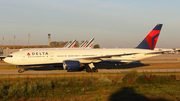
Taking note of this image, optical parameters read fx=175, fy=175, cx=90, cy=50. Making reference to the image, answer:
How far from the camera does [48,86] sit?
942 inches

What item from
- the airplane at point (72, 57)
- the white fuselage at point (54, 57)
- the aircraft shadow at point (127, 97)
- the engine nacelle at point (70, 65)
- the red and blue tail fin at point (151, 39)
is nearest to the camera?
the aircraft shadow at point (127, 97)

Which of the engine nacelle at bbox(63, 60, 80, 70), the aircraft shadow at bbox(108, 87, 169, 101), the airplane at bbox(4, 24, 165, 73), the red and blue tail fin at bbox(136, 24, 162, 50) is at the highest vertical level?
the red and blue tail fin at bbox(136, 24, 162, 50)

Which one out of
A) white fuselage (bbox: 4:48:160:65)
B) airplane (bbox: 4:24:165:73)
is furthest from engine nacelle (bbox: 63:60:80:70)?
white fuselage (bbox: 4:48:160:65)

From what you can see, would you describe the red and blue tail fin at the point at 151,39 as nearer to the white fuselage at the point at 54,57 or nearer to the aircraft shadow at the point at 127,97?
the white fuselage at the point at 54,57

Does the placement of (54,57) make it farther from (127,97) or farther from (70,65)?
(127,97)

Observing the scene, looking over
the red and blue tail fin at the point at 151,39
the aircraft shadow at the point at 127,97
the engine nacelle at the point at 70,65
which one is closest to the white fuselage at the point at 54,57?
the engine nacelle at the point at 70,65

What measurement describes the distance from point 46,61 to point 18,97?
17095 mm

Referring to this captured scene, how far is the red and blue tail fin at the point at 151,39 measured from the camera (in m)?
43.9

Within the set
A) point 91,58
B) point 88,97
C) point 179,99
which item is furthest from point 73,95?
point 91,58

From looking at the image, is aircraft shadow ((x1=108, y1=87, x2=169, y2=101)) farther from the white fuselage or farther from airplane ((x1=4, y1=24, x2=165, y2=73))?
the white fuselage

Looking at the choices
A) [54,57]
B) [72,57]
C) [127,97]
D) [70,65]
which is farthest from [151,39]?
[127,97]

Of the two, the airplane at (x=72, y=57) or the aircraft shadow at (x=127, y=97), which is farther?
the airplane at (x=72, y=57)

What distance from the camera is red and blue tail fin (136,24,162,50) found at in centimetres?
4394

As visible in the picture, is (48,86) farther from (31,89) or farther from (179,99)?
(179,99)
